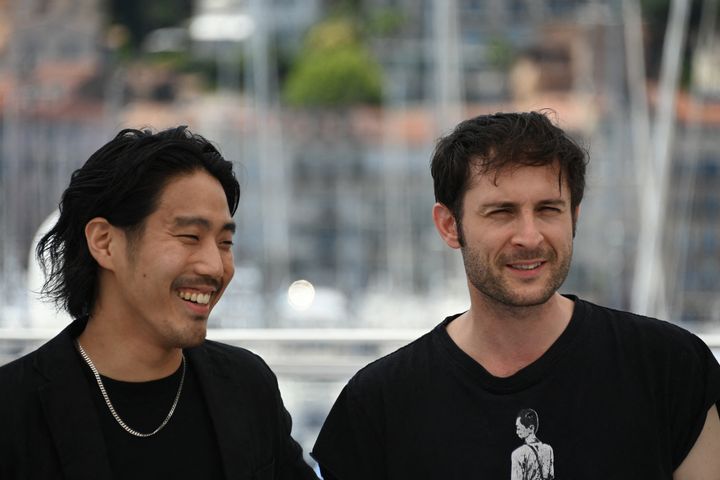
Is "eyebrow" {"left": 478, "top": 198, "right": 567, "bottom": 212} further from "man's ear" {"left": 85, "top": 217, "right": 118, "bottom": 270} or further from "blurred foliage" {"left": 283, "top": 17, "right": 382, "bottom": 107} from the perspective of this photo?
"blurred foliage" {"left": 283, "top": 17, "right": 382, "bottom": 107}

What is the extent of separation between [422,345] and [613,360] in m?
0.36

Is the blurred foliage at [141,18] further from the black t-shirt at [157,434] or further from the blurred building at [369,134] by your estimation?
the black t-shirt at [157,434]

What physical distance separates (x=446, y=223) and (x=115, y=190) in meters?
0.65

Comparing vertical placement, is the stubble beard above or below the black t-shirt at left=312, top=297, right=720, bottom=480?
above

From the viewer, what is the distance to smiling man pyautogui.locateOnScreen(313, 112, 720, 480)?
2191mm

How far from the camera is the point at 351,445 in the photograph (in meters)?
2.31

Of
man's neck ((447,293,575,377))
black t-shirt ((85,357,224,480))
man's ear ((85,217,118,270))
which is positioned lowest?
black t-shirt ((85,357,224,480))

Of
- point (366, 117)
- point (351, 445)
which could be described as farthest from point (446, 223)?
point (366, 117)

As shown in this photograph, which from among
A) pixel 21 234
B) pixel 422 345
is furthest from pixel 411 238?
pixel 422 345

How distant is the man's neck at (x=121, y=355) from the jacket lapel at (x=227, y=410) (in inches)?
3.3

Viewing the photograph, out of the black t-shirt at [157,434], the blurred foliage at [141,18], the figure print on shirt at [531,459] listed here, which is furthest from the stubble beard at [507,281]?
the blurred foliage at [141,18]

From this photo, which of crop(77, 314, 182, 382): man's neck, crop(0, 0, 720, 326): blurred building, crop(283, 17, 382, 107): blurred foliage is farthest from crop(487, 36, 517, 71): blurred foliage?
crop(77, 314, 182, 382): man's neck

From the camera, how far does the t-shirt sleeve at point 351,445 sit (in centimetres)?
229

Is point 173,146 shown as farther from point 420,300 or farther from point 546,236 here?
point 420,300
